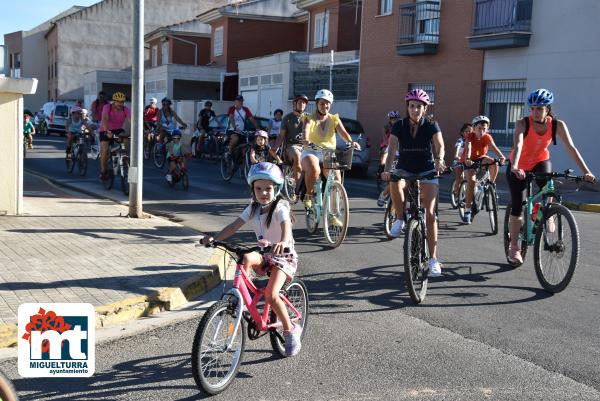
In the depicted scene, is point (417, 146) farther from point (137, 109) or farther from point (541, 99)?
point (137, 109)

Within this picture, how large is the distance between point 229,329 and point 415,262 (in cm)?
259

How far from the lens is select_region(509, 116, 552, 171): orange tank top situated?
7.67m

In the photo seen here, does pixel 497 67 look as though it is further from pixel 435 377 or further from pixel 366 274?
pixel 435 377

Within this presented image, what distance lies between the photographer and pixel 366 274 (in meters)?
7.87

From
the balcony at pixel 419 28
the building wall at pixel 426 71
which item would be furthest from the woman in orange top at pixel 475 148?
the balcony at pixel 419 28

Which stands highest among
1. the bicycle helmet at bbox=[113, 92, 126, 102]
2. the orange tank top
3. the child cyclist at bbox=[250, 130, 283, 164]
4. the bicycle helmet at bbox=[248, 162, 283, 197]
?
the bicycle helmet at bbox=[113, 92, 126, 102]

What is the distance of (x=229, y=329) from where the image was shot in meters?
4.61

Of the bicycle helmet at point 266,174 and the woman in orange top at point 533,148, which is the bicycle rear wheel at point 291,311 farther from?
the woman in orange top at point 533,148

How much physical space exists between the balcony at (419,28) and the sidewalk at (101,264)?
51.0 ft

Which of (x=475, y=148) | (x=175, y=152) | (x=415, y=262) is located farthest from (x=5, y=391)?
(x=175, y=152)

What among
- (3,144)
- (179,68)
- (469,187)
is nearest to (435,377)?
(469,187)

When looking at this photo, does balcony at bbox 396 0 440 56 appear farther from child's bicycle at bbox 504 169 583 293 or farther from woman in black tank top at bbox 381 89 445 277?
woman in black tank top at bbox 381 89 445 277

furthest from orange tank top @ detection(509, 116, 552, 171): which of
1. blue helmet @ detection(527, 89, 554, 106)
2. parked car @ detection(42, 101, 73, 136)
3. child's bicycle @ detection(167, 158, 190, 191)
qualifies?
parked car @ detection(42, 101, 73, 136)

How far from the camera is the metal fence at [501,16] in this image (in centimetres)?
2094
